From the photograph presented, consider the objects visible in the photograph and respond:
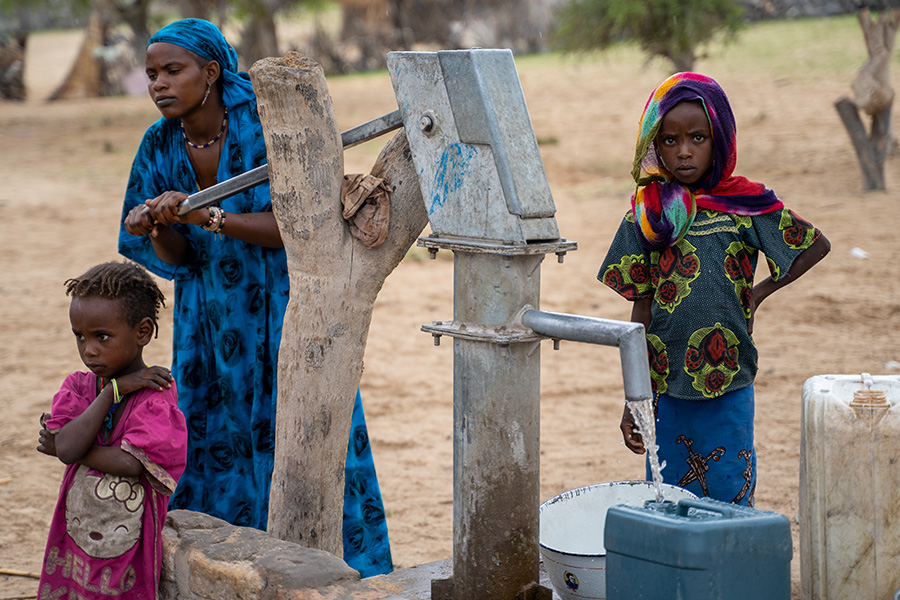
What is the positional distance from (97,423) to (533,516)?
103 cm

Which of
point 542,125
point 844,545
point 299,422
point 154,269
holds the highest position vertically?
point 542,125

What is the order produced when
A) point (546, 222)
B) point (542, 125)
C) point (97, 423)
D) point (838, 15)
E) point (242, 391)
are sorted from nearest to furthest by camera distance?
point (546, 222), point (97, 423), point (242, 391), point (542, 125), point (838, 15)

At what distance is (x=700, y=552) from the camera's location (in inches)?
66.2

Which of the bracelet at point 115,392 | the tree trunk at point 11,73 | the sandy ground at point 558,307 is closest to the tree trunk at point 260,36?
the sandy ground at point 558,307

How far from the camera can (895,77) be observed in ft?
42.9

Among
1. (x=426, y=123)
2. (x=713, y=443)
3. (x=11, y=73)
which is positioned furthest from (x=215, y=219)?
(x=11, y=73)

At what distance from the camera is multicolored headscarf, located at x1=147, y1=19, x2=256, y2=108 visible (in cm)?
262

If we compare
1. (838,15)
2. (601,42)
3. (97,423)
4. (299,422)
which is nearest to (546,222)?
(299,422)

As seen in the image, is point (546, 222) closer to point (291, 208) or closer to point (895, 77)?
point (291, 208)

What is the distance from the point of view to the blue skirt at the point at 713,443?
8.07 feet

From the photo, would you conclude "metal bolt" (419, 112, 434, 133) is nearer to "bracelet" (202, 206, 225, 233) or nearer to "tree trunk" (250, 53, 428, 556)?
"tree trunk" (250, 53, 428, 556)

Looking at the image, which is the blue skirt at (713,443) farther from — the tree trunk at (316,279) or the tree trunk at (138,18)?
the tree trunk at (138,18)

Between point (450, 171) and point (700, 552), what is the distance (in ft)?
3.07

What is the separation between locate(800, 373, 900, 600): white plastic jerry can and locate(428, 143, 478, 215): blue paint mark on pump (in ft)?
2.93
